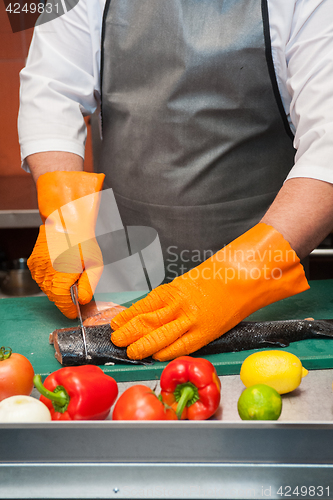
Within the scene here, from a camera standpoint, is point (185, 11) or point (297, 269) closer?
point (297, 269)

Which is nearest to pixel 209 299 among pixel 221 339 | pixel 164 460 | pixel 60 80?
pixel 221 339

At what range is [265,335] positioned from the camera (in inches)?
44.4

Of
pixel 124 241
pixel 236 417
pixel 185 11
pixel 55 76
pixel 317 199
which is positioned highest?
pixel 185 11

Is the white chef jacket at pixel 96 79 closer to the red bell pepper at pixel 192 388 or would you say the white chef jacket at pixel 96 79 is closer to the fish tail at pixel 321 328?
A: the fish tail at pixel 321 328

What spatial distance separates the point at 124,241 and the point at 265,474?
1.24 m

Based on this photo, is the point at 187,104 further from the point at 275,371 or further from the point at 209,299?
the point at 275,371

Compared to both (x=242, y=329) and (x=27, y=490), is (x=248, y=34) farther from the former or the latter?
(x=27, y=490)

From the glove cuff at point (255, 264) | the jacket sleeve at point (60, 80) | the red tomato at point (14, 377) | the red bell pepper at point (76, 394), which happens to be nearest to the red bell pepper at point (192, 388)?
the red bell pepper at point (76, 394)

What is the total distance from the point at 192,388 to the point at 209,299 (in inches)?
13.7

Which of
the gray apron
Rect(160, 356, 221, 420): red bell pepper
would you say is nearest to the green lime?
Rect(160, 356, 221, 420): red bell pepper

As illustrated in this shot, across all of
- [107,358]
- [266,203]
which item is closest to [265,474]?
[107,358]

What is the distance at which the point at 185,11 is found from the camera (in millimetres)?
1448

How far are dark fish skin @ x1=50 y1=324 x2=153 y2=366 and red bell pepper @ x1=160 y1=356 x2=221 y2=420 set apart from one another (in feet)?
0.91

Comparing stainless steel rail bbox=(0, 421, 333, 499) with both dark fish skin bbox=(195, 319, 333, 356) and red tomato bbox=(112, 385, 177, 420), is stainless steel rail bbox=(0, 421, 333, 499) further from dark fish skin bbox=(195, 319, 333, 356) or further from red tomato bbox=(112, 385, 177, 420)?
dark fish skin bbox=(195, 319, 333, 356)
